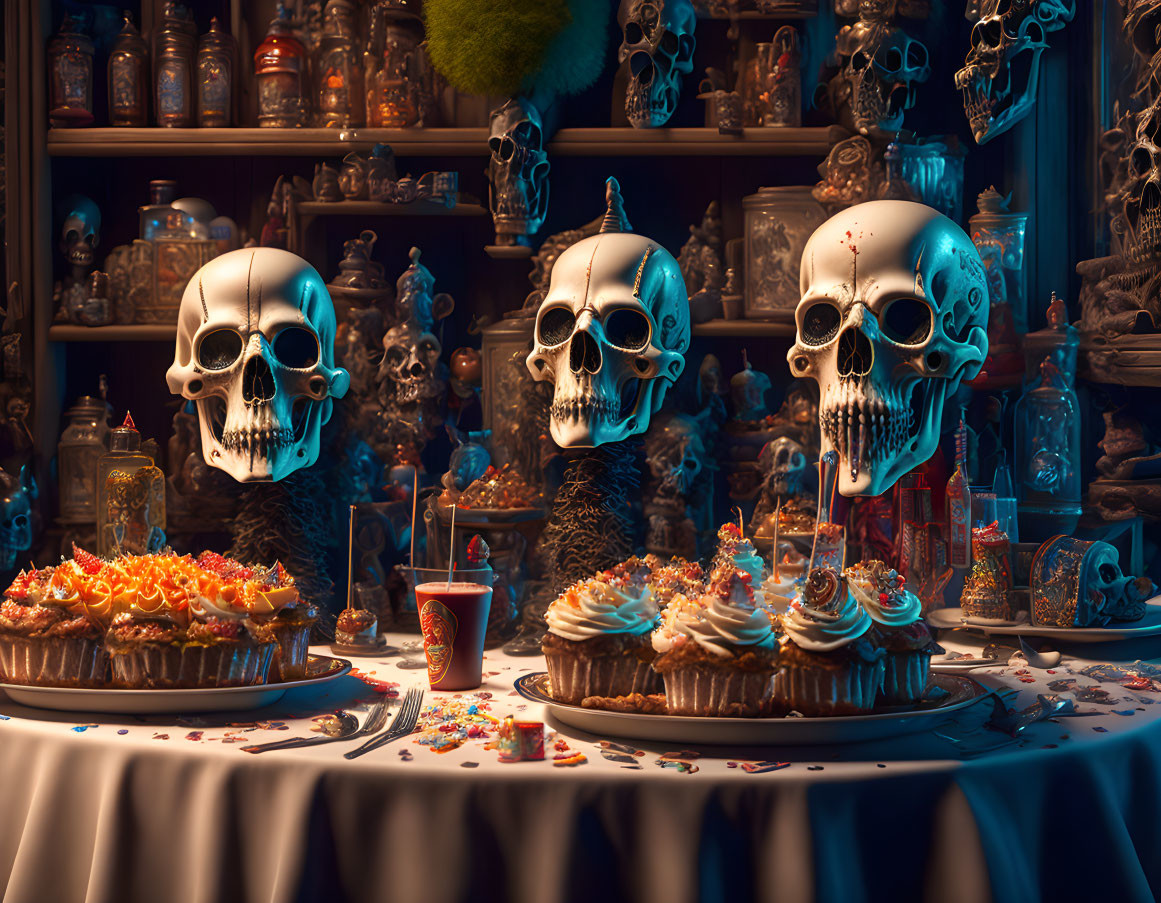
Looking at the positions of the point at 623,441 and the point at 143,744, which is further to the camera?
the point at 623,441

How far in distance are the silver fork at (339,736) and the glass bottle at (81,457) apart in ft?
5.78

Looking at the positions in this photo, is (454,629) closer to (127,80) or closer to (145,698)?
(145,698)

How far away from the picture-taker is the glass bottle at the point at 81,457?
11.4 ft

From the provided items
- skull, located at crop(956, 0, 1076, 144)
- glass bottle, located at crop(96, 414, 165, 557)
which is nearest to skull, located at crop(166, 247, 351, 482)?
glass bottle, located at crop(96, 414, 165, 557)

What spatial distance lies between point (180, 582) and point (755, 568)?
110 cm

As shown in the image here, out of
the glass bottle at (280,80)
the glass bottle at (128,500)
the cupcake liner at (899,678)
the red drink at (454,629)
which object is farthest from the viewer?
the glass bottle at (280,80)

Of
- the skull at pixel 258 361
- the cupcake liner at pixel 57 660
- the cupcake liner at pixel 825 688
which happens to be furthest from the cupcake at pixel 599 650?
the skull at pixel 258 361

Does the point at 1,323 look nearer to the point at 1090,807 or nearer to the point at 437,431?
the point at 437,431

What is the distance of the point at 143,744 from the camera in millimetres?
1870

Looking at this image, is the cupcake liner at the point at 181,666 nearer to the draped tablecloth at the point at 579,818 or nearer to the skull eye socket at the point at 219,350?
the draped tablecloth at the point at 579,818

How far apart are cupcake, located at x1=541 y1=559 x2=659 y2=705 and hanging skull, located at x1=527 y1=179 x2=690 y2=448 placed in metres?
0.92

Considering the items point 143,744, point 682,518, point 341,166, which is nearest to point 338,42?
point 341,166

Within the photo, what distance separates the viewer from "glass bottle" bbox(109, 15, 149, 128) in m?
3.49

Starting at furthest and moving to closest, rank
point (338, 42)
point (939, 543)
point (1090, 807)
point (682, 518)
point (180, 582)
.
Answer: point (338, 42) < point (682, 518) < point (939, 543) < point (180, 582) < point (1090, 807)
